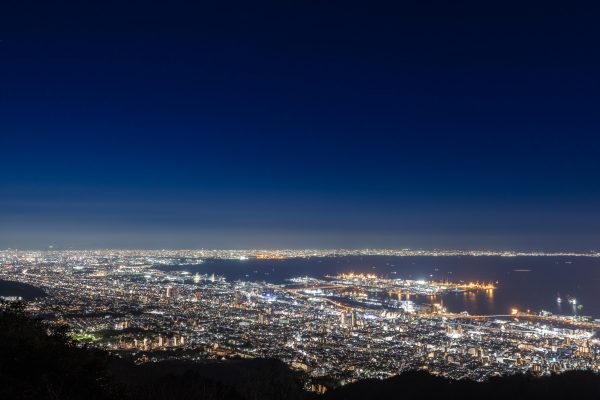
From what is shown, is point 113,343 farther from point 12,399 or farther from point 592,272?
point 592,272

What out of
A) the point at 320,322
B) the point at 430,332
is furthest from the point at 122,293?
the point at 430,332

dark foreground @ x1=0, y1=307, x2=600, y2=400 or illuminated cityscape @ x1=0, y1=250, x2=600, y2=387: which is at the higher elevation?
dark foreground @ x1=0, y1=307, x2=600, y2=400

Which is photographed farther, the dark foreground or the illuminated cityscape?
the illuminated cityscape

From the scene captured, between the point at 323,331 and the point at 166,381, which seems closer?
the point at 166,381

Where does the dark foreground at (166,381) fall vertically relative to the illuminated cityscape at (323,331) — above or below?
above

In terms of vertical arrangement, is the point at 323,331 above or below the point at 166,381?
below
